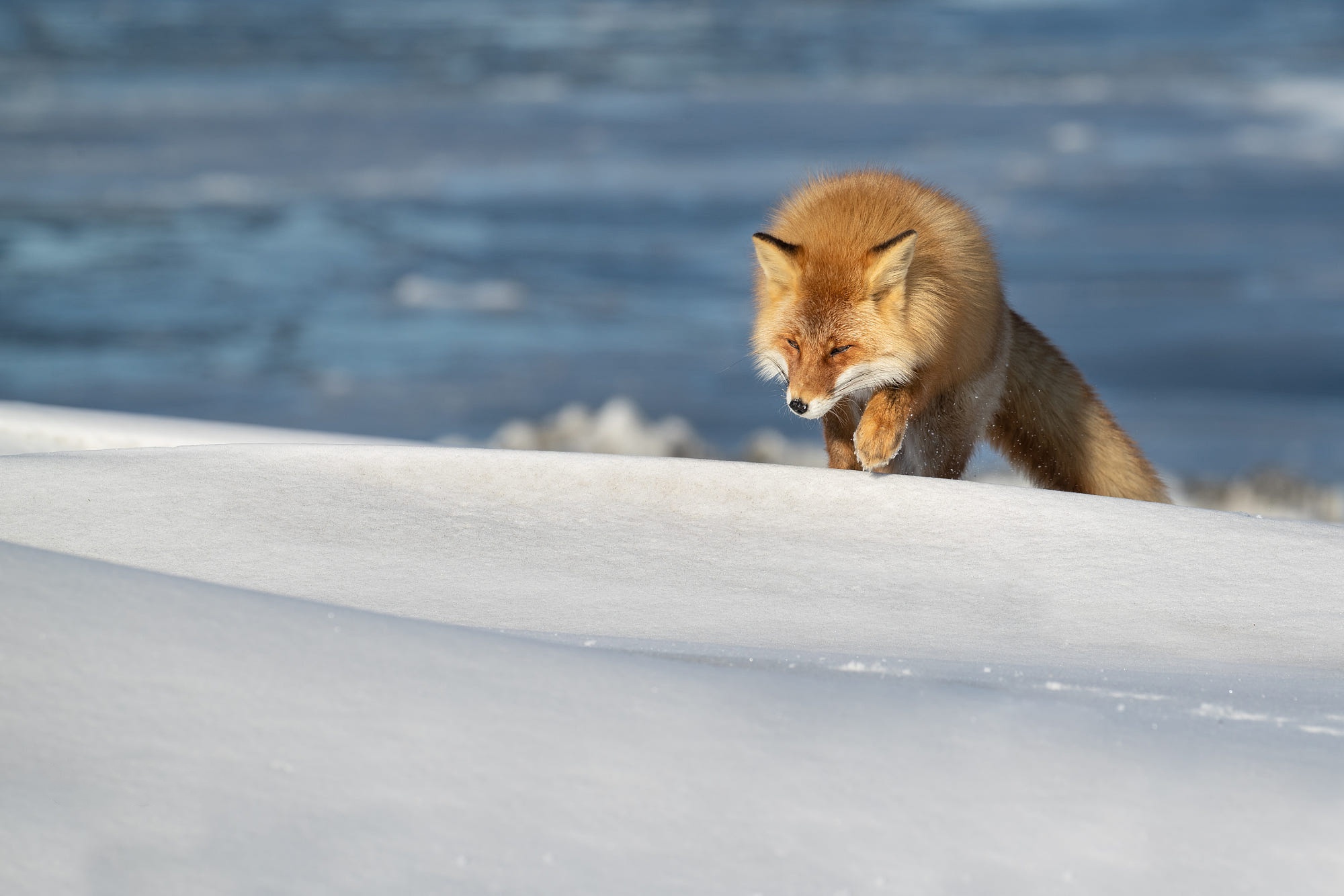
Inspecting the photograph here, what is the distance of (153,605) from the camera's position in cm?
225

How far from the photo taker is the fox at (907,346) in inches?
169

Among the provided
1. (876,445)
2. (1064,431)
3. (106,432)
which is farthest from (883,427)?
(106,432)

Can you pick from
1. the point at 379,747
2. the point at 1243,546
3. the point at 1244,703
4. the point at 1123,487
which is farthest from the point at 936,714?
the point at 1123,487

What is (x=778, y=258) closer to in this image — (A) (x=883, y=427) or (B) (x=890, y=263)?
(B) (x=890, y=263)

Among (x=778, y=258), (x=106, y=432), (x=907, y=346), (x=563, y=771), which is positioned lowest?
(x=106, y=432)

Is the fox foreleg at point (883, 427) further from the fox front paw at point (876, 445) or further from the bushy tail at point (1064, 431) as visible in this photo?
the bushy tail at point (1064, 431)

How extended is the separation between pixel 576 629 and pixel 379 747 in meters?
0.85

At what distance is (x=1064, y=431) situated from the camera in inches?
206

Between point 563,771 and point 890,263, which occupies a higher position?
point 890,263

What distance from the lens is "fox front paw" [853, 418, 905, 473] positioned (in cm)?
425

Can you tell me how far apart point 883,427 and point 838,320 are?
15.0 inches

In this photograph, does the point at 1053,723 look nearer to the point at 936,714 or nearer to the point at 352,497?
the point at 936,714

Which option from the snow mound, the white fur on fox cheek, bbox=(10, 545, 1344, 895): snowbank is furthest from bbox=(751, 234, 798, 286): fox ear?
bbox=(10, 545, 1344, 895): snowbank

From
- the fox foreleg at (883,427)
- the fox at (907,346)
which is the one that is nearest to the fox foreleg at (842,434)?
the fox at (907,346)
